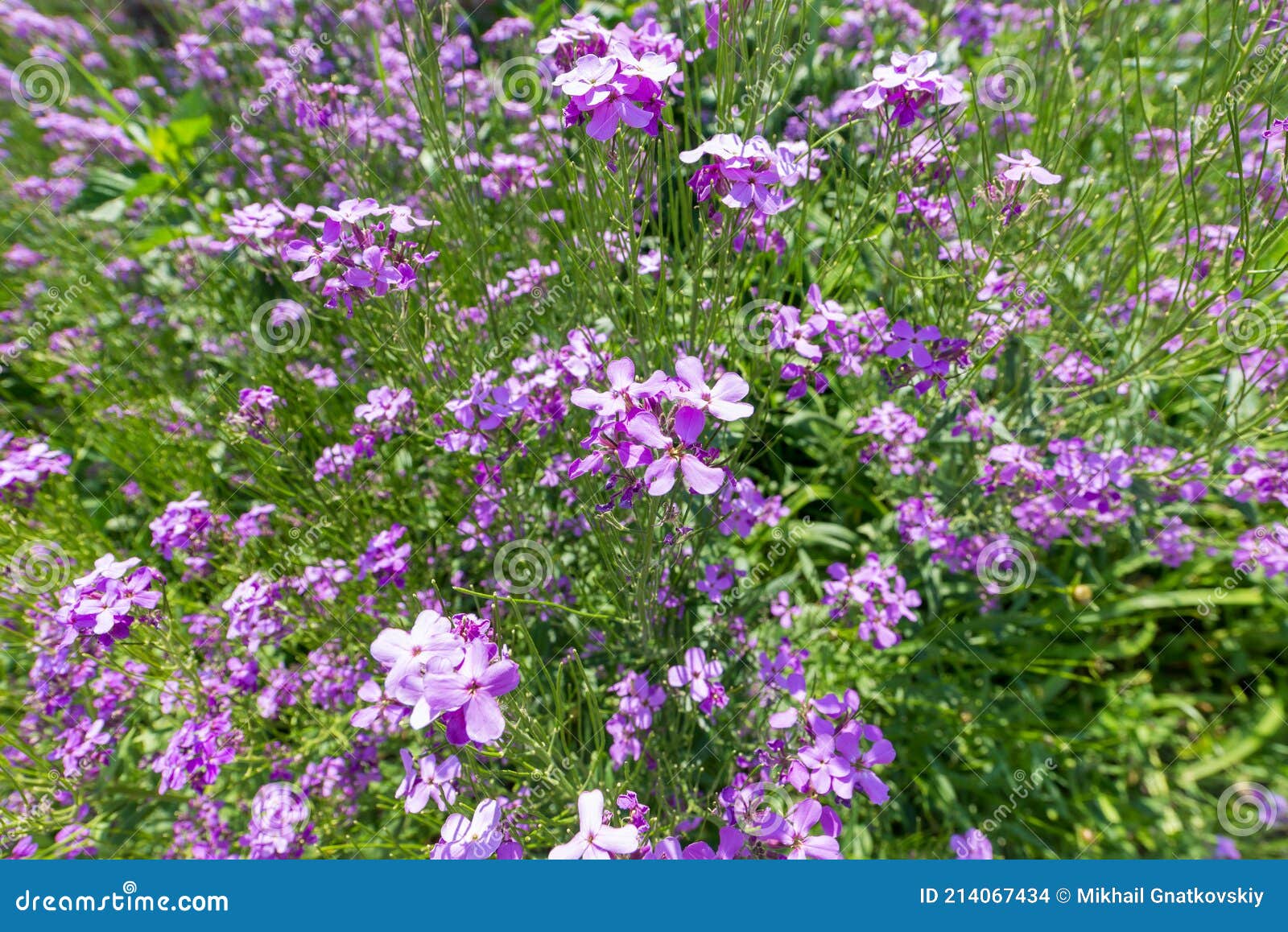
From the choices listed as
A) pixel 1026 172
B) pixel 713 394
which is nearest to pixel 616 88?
pixel 713 394

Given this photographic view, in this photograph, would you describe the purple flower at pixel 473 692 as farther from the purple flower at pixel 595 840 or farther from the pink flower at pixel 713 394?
the pink flower at pixel 713 394

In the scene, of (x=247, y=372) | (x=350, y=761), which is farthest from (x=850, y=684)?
(x=247, y=372)

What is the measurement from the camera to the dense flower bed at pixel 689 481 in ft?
6.15

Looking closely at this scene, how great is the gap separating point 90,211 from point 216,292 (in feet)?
5.24

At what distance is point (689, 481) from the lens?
1417mm

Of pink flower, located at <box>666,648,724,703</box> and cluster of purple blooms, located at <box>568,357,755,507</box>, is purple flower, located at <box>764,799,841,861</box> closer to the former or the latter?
pink flower, located at <box>666,648,724,703</box>

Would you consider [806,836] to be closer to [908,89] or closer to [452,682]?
[452,682]

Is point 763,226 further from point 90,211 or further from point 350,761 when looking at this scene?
point 90,211

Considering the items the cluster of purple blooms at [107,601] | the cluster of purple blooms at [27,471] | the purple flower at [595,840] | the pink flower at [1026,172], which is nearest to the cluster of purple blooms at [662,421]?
the purple flower at [595,840]

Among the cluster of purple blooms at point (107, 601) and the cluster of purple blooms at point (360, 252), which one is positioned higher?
the cluster of purple blooms at point (360, 252)

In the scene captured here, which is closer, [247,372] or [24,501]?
[24,501]

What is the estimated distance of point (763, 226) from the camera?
2447 mm

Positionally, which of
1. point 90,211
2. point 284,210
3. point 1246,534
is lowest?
point 1246,534

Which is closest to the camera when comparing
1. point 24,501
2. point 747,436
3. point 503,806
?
point 503,806
